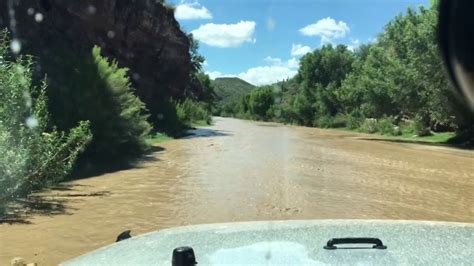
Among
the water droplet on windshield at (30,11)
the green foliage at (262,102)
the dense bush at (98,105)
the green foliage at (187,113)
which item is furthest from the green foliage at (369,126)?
the green foliage at (262,102)

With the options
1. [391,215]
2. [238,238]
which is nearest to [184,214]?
[391,215]

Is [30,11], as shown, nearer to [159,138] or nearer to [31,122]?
[159,138]

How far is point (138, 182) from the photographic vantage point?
1761 cm

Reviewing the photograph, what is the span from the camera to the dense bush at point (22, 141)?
10.4m

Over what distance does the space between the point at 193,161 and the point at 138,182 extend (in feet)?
23.4

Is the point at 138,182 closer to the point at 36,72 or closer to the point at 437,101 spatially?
the point at 36,72

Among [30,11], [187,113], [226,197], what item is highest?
[30,11]

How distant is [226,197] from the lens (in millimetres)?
14945

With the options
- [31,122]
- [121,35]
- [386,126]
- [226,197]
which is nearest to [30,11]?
[121,35]

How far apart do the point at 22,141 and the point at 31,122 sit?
2.20 ft

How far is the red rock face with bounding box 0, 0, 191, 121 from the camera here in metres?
25.8

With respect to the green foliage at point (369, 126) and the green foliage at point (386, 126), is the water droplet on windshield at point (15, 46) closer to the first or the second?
the green foliage at point (386, 126)

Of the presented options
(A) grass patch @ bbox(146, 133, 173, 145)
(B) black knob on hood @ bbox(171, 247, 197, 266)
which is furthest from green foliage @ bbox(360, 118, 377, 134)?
(B) black knob on hood @ bbox(171, 247, 197, 266)

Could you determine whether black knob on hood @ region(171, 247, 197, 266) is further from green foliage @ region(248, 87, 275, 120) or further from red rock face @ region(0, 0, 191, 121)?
green foliage @ region(248, 87, 275, 120)
